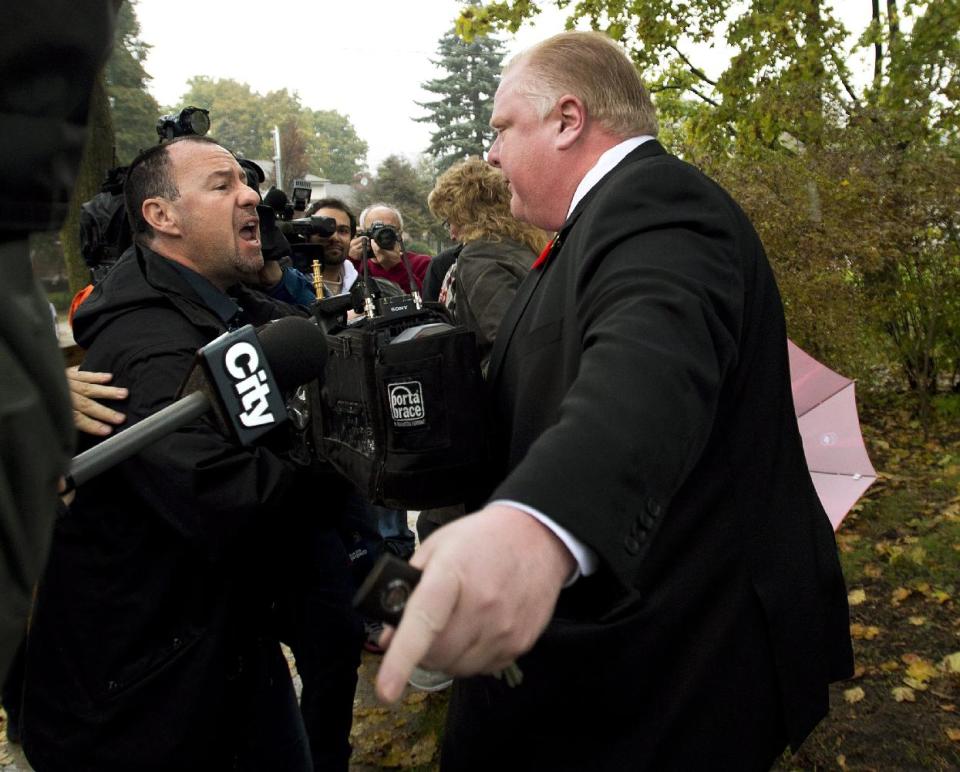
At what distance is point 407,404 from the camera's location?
186 cm

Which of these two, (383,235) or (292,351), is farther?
(383,235)

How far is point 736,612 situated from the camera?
1654 mm

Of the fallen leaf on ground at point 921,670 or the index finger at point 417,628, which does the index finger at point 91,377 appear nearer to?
the index finger at point 417,628

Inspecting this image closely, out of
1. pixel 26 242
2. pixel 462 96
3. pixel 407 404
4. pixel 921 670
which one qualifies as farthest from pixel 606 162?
pixel 462 96

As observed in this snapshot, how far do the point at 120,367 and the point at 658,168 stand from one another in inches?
62.3

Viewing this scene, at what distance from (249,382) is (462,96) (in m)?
49.7

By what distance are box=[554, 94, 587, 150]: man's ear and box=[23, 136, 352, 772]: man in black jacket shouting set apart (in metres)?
1.09

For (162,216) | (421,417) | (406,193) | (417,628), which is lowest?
(406,193)

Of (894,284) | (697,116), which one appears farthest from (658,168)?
(697,116)

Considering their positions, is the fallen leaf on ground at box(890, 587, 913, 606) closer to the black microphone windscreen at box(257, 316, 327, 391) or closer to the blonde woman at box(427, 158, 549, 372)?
the blonde woman at box(427, 158, 549, 372)

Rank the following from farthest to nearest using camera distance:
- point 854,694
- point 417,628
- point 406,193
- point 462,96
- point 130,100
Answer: point 462,96
point 406,193
point 130,100
point 854,694
point 417,628

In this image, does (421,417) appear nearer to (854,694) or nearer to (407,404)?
(407,404)

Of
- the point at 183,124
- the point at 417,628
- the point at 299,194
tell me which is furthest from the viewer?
the point at 299,194

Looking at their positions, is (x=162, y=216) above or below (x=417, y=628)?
above
